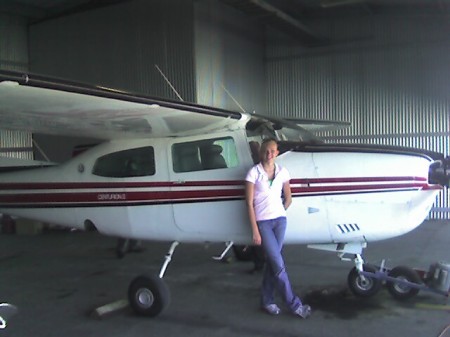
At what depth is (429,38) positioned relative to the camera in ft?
39.8

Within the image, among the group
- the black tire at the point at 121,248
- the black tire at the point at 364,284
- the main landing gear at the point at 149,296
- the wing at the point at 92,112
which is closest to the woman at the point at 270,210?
the wing at the point at 92,112

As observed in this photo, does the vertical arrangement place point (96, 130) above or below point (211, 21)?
below

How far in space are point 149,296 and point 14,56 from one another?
11182mm

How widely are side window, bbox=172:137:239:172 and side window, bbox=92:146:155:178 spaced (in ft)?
1.07

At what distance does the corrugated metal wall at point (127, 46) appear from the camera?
1093cm

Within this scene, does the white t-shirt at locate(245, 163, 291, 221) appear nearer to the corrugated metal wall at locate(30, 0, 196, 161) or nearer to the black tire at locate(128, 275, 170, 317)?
the black tire at locate(128, 275, 170, 317)

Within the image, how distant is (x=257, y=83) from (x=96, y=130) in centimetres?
902

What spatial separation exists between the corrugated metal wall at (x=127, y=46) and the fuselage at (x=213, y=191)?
5.40 m

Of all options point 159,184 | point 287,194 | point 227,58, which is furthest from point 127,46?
point 287,194

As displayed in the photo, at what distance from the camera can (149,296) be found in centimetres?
→ 492

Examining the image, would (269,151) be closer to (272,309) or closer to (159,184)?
(159,184)

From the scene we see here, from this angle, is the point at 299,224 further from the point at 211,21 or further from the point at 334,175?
the point at 211,21

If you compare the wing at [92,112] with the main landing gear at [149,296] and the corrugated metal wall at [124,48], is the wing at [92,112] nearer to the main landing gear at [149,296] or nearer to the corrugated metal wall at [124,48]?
the main landing gear at [149,296]

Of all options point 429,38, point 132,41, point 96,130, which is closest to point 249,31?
point 132,41
